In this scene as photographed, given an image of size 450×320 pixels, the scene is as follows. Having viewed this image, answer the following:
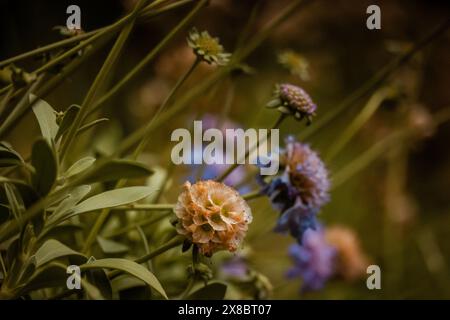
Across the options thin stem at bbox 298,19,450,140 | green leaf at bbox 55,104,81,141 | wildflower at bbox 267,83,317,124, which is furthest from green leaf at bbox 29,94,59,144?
thin stem at bbox 298,19,450,140

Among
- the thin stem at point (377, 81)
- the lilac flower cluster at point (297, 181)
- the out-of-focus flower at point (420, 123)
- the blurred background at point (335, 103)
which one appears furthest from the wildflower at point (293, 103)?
the out-of-focus flower at point (420, 123)

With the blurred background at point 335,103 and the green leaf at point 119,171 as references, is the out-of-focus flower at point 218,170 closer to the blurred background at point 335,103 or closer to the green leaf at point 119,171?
the blurred background at point 335,103

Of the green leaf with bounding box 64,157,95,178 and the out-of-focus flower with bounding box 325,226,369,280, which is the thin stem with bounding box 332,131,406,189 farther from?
the green leaf with bounding box 64,157,95,178

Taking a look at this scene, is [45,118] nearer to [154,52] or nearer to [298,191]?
[154,52]

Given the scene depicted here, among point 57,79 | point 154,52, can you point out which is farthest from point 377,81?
point 57,79

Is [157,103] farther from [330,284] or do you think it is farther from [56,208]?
[56,208]
